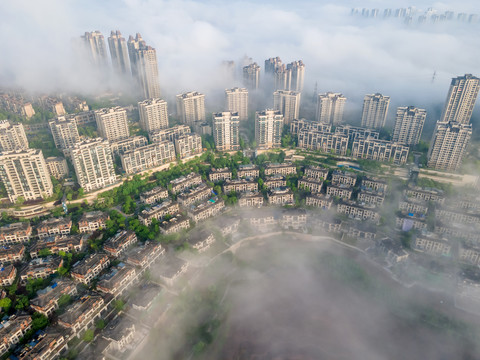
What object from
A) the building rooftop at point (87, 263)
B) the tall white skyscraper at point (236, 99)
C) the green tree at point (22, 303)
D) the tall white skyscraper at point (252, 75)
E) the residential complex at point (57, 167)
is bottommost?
the green tree at point (22, 303)

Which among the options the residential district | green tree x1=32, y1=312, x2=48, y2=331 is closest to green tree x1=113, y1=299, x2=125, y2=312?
the residential district

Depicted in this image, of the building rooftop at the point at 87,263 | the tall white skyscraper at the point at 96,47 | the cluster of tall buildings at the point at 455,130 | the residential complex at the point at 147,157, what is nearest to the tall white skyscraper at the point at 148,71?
the tall white skyscraper at the point at 96,47

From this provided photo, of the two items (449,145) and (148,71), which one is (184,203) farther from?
(148,71)

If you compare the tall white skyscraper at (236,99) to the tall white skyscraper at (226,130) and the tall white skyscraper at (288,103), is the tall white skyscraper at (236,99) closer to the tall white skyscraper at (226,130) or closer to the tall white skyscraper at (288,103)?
the tall white skyscraper at (288,103)

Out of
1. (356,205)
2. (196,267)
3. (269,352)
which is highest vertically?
(356,205)

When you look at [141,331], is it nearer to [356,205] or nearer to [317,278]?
[317,278]

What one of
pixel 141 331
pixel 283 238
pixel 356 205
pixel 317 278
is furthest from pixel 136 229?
pixel 356 205
